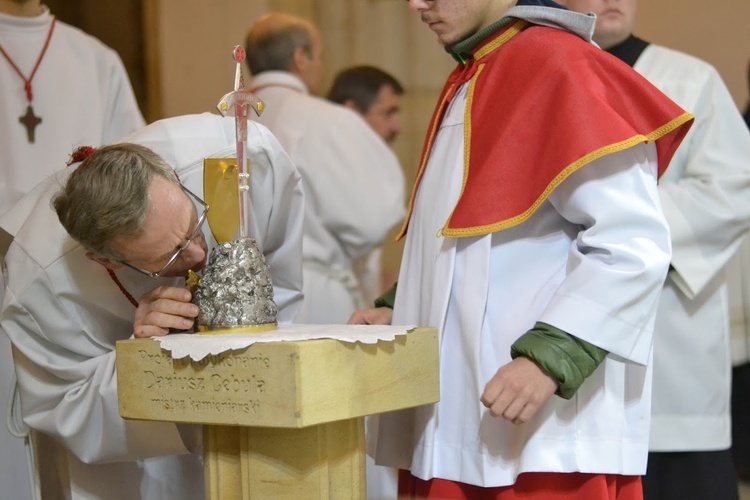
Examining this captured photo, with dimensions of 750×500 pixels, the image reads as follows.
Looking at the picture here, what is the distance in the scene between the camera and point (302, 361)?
2184 millimetres

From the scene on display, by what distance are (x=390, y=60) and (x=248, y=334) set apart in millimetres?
5519

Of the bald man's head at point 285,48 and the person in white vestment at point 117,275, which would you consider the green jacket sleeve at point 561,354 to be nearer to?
the person in white vestment at point 117,275

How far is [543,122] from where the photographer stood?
2613 millimetres

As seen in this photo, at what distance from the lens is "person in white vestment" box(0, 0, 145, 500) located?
439cm

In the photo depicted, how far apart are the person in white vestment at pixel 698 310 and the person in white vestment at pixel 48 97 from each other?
1.95 meters

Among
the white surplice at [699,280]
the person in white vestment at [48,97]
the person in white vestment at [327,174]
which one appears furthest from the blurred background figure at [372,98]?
the white surplice at [699,280]

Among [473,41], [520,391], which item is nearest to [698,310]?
[473,41]

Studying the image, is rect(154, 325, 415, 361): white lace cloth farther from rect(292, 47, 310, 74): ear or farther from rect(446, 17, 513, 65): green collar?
rect(292, 47, 310, 74): ear

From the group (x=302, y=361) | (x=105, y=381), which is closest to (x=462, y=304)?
(x=302, y=361)

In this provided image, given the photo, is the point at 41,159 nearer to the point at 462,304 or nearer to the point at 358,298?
the point at 358,298

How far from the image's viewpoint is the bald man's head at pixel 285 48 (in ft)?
18.2

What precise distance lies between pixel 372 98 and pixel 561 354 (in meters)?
4.03

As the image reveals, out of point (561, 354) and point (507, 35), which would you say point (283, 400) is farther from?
point (507, 35)

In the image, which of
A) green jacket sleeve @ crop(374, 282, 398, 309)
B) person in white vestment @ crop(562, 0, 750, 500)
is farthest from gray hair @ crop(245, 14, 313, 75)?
green jacket sleeve @ crop(374, 282, 398, 309)
